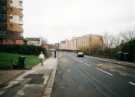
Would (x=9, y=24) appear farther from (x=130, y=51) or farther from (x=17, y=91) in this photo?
(x=17, y=91)

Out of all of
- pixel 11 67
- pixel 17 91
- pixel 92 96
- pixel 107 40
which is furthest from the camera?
pixel 107 40

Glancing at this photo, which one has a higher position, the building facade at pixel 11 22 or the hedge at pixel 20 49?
the building facade at pixel 11 22

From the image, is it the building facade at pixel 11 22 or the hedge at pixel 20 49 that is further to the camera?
the building facade at pixel 11 22

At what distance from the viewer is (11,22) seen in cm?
5831

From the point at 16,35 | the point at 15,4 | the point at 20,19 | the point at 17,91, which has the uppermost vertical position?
the point at 15,4

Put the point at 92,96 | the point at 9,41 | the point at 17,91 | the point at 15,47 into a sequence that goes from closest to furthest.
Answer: the point at 92,96 < the point at 17,91 < the point at 15,47 < the point at 9,41

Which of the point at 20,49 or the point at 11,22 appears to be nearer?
the point at 20,49

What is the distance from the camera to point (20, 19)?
200ft

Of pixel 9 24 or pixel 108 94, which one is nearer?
pixel 108 94

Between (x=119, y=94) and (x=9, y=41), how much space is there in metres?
51.2

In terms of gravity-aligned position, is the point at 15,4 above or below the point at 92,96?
above

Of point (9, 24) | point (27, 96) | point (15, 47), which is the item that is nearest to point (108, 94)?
point (27, 96)

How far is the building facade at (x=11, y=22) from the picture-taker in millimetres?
56719

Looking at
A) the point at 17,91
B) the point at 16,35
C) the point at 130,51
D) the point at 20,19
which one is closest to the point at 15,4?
the point at 20,19
